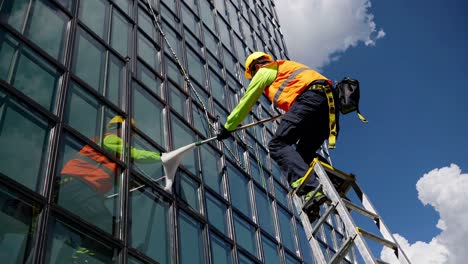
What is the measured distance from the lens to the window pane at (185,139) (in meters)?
10.5

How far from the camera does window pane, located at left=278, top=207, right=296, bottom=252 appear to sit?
46.2 feet

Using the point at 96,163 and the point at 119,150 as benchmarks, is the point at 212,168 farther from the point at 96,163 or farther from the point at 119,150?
the point at 96,163

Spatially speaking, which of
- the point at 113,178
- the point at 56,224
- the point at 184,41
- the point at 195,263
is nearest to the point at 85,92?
the point at 113,178

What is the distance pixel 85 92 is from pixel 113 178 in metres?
1.51

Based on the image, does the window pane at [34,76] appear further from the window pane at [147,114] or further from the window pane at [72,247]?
the window pane at [147,114]

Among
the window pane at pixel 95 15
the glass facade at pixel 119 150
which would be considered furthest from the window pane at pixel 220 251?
the window pane at pixel 95 15

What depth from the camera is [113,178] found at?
26.2ft

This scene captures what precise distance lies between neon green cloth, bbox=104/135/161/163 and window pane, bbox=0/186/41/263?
2.26 meters

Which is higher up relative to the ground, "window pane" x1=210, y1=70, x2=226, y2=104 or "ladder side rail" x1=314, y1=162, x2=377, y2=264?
"window pane" x1=210, y1=70, x2=226, y2=104

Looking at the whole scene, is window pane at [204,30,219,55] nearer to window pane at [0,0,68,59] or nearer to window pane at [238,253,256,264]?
window pane at [238,253,256,264]

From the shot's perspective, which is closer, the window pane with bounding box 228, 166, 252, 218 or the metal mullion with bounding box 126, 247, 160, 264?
the metal mullion with bounding box 126, 247, 160, 264

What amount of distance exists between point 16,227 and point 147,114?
4572mm


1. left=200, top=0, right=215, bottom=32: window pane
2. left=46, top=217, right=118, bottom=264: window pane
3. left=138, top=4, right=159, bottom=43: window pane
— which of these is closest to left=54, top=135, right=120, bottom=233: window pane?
left=46, top=217, right=118, bottom=264: window pane

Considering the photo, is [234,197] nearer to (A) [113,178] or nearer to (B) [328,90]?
(A) [113,178]
